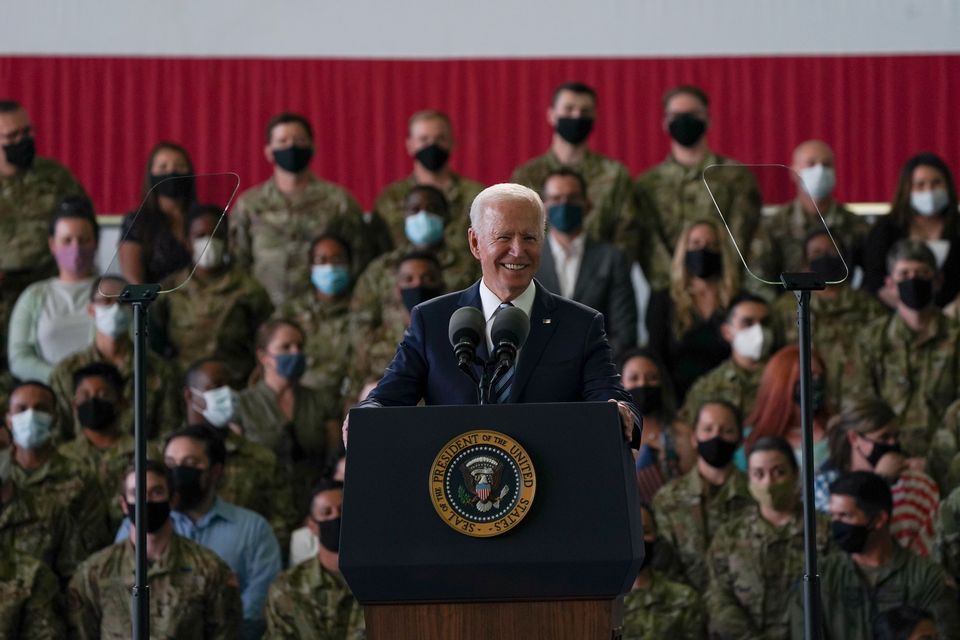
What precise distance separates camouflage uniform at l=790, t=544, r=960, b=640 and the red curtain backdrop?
3.25m

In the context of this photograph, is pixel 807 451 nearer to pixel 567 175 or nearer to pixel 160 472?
pixel 160 472

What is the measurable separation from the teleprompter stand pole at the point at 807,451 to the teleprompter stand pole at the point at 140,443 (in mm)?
1591

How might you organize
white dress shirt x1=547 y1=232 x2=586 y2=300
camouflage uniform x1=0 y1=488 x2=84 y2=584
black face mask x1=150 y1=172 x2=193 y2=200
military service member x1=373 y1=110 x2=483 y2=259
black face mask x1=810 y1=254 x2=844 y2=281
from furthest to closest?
military service member x1=373 y1=110 x2=483 y2=259 < white dress shirt x1=547 y1=232 x2=586 y2=300 < camouflage uniform x1=0 y1=488 x2=84 y2=584 < black face mask x1=150 y1=172 x2=193 y2=200 < black face mask x1=810 y1=254 x2=844 y2=281

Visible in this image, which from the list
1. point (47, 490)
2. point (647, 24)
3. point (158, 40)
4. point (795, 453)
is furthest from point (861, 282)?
point (158, 40)

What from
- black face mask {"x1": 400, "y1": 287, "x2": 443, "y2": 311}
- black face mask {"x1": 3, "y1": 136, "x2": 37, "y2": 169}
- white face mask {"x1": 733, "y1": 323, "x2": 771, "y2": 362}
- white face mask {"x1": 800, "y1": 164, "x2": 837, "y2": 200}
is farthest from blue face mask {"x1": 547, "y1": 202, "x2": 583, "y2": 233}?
black face mask {"x1": 3, "y1": 136, "x2": 37, "y2": 169}

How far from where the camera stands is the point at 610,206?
7.05 m

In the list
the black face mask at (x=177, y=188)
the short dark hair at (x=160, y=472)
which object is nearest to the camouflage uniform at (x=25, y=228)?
the short dark hair at (x=160, y=472)

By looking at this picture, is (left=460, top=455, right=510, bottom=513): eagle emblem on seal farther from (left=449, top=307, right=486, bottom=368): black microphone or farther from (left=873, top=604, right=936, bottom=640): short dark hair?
(left=873, top=604, right=936, bottom=640): short dark hair

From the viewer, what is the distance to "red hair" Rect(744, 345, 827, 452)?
20.9 feet

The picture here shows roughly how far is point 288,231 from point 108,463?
4.59 feet

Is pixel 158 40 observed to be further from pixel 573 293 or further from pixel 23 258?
pixel 573 293

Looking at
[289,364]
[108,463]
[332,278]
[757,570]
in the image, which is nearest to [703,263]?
[757,570]

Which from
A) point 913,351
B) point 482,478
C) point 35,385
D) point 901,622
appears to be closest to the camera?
point 482,478

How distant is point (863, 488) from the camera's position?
5867 mm
